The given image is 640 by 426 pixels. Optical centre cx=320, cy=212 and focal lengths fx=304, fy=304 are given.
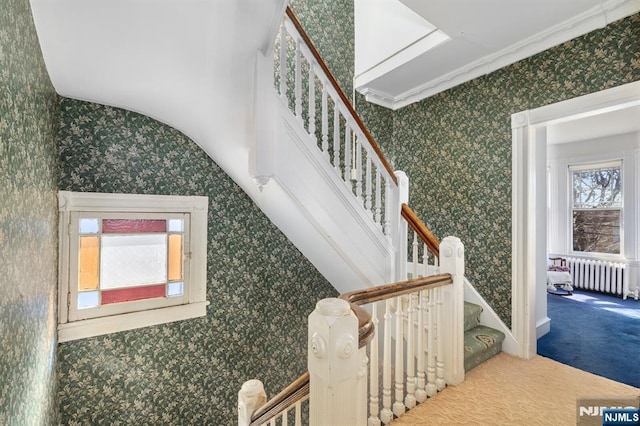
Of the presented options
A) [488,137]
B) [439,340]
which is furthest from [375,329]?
[488,137]

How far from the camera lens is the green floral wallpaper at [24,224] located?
0.97m

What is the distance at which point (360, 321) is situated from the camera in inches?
48.2

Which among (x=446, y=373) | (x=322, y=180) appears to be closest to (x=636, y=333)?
(x=446, y=373)

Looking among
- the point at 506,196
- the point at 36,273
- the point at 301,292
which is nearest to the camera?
the point at 36,273

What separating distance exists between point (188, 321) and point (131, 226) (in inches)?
35.8

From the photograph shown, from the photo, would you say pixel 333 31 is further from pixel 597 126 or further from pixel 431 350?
pixel 597 126

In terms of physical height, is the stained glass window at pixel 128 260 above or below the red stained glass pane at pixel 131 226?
below

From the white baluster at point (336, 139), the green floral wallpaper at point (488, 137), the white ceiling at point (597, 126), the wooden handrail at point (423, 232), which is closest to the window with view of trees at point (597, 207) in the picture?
the white ceiling at point (597, 126)

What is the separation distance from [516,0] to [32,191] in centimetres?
322

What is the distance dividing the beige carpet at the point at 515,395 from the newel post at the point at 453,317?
0.12 m

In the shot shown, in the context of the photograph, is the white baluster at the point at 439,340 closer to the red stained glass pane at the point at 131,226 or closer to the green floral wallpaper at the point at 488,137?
the green floral wallpaper at the point at 488,137

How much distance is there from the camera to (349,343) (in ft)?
3.68

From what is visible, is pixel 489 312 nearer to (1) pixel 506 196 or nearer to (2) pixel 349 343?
(1) pixel 506 196

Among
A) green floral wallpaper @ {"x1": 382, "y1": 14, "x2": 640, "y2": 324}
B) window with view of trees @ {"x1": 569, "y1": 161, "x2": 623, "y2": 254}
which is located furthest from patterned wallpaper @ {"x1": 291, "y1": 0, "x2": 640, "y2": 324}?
window with view of trees @ {"x1": 569, "y1": 161, "x2": 623, "y2": 254}
